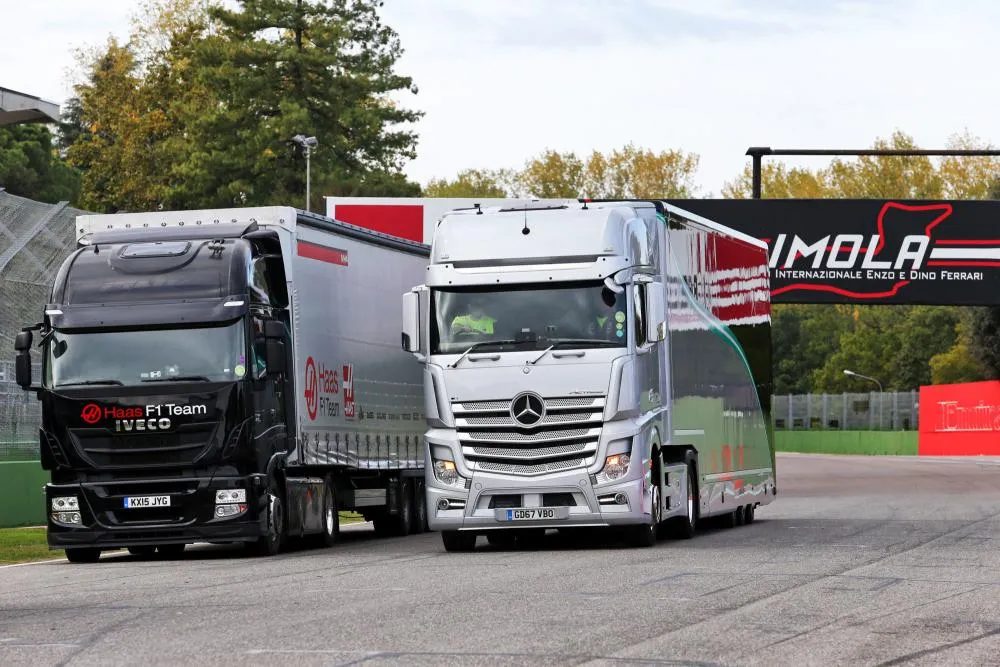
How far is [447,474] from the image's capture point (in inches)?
746

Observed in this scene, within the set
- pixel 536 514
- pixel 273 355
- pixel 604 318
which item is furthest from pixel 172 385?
pixel 604 318

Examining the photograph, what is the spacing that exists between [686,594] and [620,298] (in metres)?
5.77

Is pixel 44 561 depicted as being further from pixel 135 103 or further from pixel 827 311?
pixel 827 311

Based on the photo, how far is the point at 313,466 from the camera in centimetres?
2114

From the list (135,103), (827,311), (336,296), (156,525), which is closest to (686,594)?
(156,525)

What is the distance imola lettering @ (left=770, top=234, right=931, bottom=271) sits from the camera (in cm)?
3653

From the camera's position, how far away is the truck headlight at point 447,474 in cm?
1884

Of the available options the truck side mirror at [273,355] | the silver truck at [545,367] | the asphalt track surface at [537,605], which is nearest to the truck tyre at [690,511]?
the asphalt track surface at [537,605]

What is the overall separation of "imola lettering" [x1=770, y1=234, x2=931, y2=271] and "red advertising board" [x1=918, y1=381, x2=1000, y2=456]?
36.6m

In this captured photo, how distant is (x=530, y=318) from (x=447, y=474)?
5.82ft

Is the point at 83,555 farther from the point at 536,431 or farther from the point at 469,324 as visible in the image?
the point at 536,431

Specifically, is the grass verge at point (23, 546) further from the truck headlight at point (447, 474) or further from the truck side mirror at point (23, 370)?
the truck headlight at point (447, 474)

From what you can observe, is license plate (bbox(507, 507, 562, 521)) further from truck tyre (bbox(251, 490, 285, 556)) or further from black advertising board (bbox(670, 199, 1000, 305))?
black advertising board (bbox(670, 199, 1000, 305))

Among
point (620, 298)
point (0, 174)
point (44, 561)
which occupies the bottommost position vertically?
point (44, 561)
